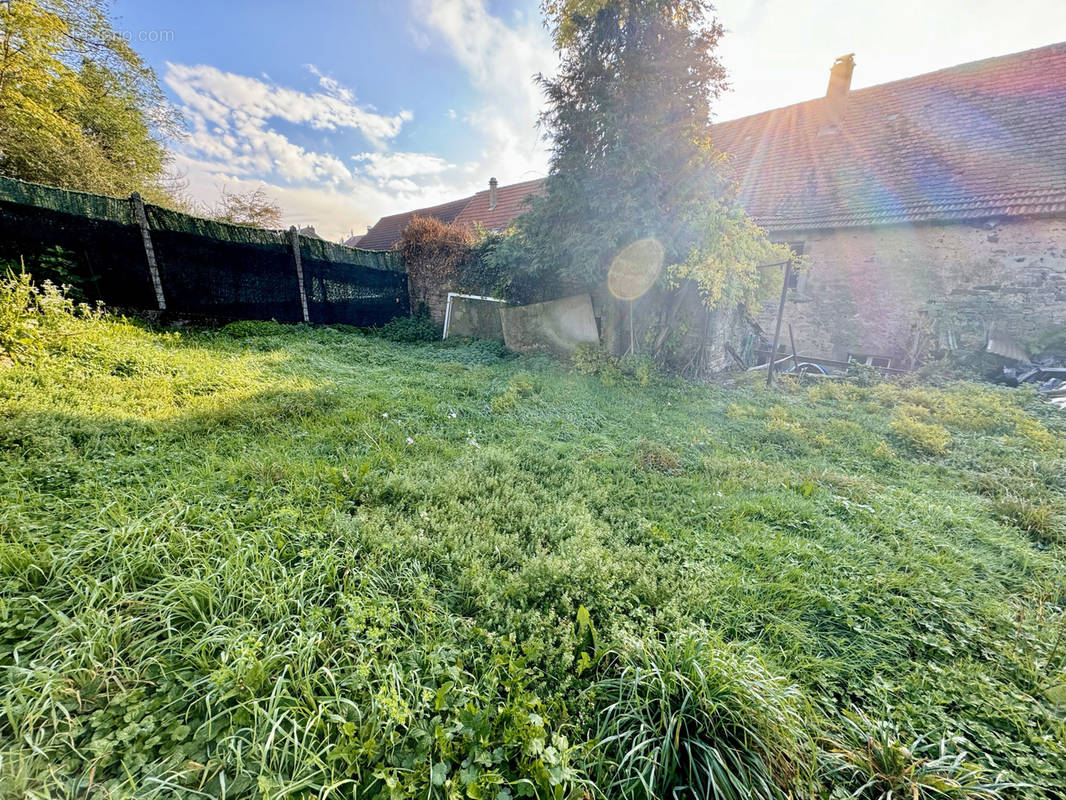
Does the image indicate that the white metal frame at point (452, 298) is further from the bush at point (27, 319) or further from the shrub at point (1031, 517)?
the shrub at point (1031, 517)

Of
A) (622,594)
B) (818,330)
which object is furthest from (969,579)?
(818,330)

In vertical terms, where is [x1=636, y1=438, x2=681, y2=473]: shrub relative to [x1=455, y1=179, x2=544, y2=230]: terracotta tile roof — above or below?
below

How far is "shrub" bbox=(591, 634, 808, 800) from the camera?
126cm

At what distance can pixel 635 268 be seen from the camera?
6.92 metres

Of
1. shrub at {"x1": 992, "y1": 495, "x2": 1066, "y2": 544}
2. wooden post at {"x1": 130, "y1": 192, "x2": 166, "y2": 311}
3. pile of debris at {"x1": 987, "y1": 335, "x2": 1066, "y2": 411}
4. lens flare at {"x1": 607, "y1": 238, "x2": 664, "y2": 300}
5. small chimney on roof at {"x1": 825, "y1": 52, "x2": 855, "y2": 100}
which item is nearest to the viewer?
shrub at {"x1": 992, "y1": 495, "x2": 1066, "y2": 544}

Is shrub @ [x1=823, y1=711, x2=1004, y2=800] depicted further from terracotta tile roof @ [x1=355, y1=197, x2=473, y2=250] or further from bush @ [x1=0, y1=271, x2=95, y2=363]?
terracotta tile roof @ [x1=355, y1=197, x2=473, y2=250]

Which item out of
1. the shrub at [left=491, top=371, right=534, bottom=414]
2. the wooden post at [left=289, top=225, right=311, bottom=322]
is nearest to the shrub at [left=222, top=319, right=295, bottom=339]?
the wooden post at [left=289, top=225, right=311, bottom=322]

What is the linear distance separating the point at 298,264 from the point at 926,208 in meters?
14.1

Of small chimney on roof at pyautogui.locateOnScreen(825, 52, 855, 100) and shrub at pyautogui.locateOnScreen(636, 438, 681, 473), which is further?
small chimney on roof at pyautogui.locateOnScreen(825, 52, 855, 100)

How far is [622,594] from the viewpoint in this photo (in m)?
2.06

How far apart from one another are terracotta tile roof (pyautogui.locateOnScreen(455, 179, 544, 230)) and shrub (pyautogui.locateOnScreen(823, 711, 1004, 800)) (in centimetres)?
1711

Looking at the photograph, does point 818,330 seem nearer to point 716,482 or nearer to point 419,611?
point 716,482

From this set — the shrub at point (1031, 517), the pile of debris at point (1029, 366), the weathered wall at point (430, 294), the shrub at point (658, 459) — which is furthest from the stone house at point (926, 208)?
the weathered wall at point (430, 294)

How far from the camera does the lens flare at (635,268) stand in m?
6.64
